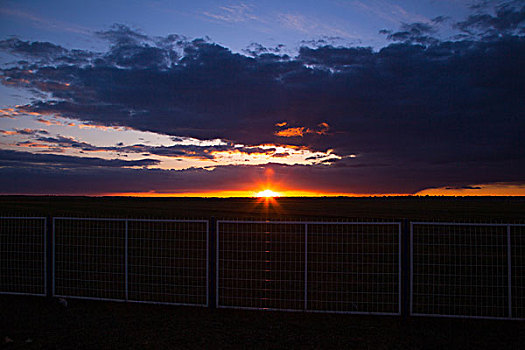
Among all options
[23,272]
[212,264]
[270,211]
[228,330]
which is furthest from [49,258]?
[270,211]

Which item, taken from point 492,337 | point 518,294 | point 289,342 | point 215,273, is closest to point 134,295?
point 215,273

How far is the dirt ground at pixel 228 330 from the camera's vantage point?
6566mm

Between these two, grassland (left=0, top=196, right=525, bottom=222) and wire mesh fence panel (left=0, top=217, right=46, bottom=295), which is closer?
wire mesh fence panel (left=0, top=217, right=46, bottom=295)

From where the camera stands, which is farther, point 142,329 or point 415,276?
point 415,276

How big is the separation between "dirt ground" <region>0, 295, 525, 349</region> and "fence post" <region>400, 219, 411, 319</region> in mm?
242

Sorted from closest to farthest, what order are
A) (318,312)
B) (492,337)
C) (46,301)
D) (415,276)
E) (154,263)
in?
(492,337)
(318,312)
(46,301)
(415,276)
(154,263)

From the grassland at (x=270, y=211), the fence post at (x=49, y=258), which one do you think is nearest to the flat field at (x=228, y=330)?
the fence post at (x=49, y=258)

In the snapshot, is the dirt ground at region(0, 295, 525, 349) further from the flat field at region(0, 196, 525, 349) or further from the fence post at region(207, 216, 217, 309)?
the fence post at region(207, 216, 217, 309)

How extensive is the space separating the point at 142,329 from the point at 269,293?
13.1 feet

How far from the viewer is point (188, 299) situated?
9500 millimetres

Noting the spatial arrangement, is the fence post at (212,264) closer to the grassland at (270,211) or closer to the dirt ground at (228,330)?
the dirt ground at (228,330)

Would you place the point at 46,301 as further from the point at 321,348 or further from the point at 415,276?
the point at 415,276

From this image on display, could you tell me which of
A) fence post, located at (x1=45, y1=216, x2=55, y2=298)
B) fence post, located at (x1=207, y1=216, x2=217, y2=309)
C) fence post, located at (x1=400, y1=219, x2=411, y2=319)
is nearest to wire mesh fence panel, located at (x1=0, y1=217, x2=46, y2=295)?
fence post, located at (x1=45, y1=216, x2=55, y2=298)

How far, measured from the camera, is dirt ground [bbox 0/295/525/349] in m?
6.57
